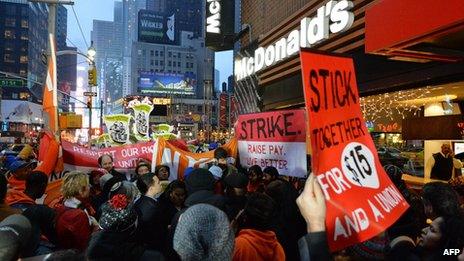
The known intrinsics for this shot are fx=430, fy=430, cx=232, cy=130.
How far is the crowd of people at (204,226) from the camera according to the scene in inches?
102

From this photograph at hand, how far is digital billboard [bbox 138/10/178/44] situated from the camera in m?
140

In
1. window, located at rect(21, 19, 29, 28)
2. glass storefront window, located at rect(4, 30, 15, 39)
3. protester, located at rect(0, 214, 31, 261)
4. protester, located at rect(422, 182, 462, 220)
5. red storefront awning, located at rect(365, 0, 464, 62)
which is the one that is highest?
window, located at rect(21, 19, 29, 28)

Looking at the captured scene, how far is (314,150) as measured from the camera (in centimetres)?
297

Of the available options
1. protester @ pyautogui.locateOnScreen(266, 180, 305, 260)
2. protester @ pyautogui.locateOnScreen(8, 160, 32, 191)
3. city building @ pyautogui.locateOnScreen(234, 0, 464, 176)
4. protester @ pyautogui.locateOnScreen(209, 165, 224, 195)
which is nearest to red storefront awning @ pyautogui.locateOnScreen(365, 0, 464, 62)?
city building @ pyautogui.locateOnScreen(234, 0, 464, 176)

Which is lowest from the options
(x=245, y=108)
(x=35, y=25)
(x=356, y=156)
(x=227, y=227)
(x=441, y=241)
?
(x=441, y=241)

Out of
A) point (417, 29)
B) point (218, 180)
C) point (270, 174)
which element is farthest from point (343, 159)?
point (218, 180)

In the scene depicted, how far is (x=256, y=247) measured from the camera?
10.4 feet

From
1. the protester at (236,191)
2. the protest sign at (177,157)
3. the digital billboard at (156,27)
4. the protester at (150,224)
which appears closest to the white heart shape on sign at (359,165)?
the protester at (150,224)

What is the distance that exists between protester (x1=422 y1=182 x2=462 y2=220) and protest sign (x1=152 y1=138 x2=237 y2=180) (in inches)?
252

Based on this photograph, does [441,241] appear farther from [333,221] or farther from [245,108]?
[245,108]

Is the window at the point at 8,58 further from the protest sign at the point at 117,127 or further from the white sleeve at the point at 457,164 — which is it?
the white sleeve at the point at 457,164

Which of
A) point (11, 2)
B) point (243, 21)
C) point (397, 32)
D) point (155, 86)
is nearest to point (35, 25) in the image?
point (11, 2)

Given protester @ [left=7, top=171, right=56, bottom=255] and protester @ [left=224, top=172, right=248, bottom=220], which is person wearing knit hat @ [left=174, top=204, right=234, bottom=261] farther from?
protester @ [left=224, top=172, right=248, bottom=220]

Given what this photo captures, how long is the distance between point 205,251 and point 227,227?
200 millimetres
